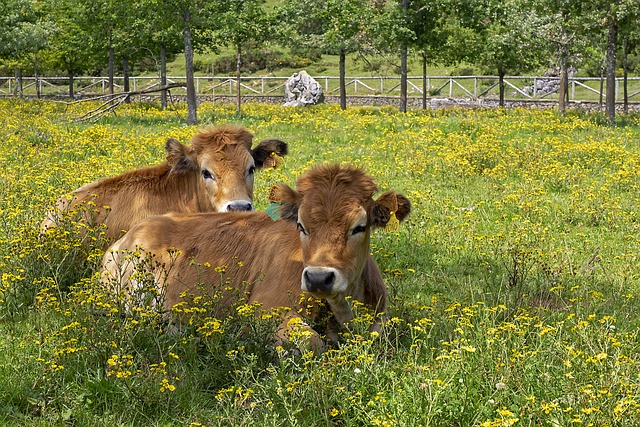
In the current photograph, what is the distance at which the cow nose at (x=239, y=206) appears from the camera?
8.94m

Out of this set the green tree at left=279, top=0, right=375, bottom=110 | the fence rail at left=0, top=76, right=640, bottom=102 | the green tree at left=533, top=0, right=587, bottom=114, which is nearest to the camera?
the green tree at left=533, top=0, right=587, bottom=114

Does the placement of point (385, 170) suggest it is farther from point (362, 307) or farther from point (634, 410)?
point (634, 410)

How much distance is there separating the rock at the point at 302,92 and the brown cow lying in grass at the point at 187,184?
132 feet

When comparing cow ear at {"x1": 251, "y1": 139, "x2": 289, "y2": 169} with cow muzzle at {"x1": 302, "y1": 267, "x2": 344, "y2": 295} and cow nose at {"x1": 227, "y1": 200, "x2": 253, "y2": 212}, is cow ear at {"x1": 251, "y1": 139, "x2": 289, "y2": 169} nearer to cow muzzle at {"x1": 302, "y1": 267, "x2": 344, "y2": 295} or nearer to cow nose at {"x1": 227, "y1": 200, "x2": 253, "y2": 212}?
cow nose at {"x1": 227, "y1": 200, "x2": 253, "y2": 212}

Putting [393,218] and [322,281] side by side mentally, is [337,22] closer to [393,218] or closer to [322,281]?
[393,218]

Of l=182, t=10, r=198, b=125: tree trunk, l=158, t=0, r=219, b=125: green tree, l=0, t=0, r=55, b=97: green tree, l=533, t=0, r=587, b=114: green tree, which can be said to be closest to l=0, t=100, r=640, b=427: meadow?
l=182, t=10, r=198, b=125: tree trunk

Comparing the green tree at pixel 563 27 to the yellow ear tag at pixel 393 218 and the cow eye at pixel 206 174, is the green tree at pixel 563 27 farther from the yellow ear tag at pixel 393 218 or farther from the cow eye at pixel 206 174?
the yellow ear tag at pixel 393 218

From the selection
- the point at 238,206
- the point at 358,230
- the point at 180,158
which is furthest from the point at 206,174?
the point at 358,230

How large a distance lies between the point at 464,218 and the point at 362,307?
209 inches

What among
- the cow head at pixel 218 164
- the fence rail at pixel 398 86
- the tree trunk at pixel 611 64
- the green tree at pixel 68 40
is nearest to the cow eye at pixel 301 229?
the cow head at pixel 218 164

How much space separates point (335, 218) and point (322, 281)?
2.20 feet

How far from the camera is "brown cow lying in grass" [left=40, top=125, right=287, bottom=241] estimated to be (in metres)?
9.10

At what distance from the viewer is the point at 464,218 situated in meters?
11.1

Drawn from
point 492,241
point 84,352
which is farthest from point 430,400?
point 492,241
